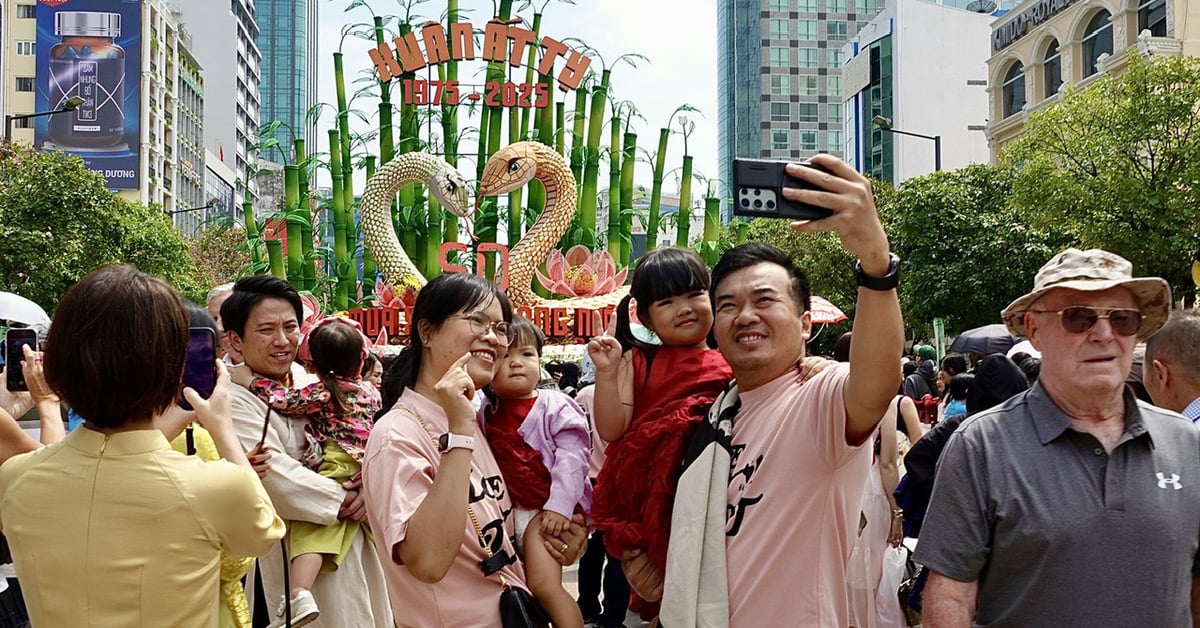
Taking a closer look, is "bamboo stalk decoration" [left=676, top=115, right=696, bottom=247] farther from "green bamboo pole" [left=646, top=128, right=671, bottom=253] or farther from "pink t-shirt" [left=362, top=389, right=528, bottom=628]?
"pink t-shirt" [left=362, top=389, right=528, bottom=628]

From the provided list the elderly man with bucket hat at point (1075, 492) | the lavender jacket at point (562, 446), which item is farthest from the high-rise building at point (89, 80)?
the elderly man with bucket hat at point (1075, 492)

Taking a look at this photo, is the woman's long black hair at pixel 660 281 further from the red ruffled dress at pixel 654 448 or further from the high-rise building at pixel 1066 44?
the high-rise building at pixel 1066 44

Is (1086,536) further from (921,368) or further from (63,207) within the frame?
(63,207)

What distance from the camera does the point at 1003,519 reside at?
2.24 m

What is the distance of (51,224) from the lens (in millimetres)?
25031

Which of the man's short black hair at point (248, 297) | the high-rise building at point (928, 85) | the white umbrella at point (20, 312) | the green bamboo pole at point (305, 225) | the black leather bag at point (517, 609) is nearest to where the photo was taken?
the black leather bag at point (517, 609)

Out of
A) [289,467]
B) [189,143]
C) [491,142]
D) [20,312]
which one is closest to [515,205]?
[491,142]

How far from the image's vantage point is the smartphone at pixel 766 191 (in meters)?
2.17

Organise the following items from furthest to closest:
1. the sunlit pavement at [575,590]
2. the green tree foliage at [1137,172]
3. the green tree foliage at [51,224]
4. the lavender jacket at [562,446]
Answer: the green tree foliage at [51,224], the green tree foliage at [1137,172], the sunlit pavement at [575,590], the lavender jacket at [562,446]

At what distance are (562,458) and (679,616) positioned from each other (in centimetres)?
69

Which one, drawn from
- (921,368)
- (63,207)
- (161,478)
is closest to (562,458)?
(161,478)

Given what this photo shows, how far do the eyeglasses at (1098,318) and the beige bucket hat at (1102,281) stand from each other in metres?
0.04

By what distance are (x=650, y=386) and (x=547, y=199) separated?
63.1 feet

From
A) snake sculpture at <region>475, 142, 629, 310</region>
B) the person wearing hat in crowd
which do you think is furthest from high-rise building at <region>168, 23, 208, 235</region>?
the person wearing hat in crowd
